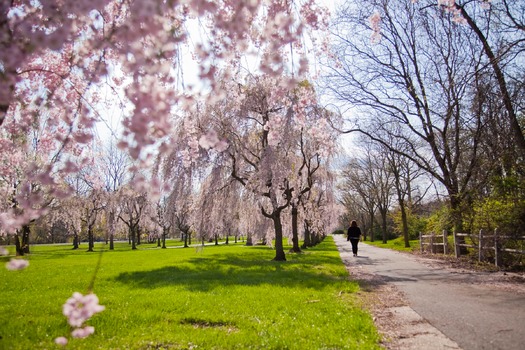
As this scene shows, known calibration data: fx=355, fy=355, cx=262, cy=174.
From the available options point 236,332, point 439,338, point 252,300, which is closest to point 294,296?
point 252,300

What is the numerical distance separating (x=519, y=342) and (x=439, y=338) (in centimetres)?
85

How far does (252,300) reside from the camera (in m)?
6.96

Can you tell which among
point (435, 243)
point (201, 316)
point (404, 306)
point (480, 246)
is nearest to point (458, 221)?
point (480, 246)

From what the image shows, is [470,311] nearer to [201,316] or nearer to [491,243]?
[201,316]

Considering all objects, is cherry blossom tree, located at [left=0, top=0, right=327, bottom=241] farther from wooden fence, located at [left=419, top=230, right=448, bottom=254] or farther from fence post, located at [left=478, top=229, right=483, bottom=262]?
wooden fence, located at [left=419, top=230, right=448, bottom=254]

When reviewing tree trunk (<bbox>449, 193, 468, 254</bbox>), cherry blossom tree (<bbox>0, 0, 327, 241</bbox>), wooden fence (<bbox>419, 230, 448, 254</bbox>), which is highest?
cherry blossom tree (<bbox>0, 0, 327, 241</bbox>)

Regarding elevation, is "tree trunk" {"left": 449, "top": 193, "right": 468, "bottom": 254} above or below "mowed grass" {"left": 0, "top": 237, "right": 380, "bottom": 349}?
above

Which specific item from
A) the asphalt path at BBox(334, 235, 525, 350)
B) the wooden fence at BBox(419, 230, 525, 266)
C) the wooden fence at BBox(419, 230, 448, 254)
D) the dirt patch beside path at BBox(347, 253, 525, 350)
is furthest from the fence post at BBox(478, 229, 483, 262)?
the wooden fence at BBox(419, 230, 448, 254)

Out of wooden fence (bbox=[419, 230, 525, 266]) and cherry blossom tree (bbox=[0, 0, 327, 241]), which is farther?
wooden fence (bbox=[419, 230, 525, 266])

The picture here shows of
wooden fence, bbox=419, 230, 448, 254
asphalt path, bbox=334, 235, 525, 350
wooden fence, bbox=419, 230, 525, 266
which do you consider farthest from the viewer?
wooden fence, bbox=419, 230, 448, 254

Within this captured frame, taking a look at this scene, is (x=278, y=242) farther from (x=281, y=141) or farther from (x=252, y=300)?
(x=252, y=300)

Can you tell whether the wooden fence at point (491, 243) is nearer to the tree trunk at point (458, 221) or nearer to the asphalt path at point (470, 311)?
the tree trunk at point (458, 221)

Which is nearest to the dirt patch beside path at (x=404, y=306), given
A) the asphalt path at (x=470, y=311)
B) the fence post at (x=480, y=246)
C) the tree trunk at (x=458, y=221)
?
the asphalt path at (x=470, y=311)

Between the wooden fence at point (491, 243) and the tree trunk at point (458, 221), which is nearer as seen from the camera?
the wooden fence at point (491, 243)
